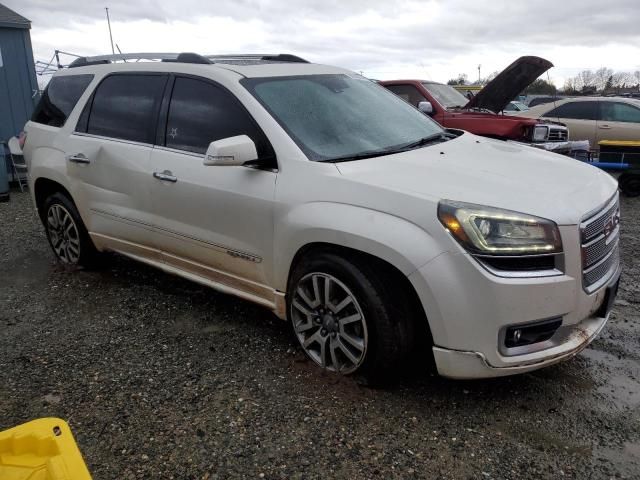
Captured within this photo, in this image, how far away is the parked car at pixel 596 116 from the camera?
35.3 feet

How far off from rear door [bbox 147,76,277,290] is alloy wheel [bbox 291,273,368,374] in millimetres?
312

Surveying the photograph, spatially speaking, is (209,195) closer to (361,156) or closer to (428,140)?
(361,156)

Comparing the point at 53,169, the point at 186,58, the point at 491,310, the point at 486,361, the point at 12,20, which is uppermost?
the point at 12,20

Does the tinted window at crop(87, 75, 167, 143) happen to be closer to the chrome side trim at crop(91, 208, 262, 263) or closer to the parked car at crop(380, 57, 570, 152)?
the chrome side trim at crop(91, 208, 262, 263)

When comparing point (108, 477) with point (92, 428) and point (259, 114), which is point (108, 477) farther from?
point (259, 114)

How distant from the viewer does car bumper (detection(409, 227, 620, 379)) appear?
8.21 feet

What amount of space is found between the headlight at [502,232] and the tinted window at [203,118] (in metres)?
1.27

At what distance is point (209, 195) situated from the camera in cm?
347

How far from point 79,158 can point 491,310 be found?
11.1ft

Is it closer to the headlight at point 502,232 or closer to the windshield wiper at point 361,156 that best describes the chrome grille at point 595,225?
the headlight at point 502,232

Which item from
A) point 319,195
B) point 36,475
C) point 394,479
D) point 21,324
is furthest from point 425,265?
point 21,324

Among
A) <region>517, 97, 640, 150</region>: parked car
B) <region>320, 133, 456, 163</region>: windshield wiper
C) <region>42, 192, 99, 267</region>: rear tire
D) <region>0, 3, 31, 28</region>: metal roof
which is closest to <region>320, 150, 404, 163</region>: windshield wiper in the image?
<region>320, 133, 456, 163</region>: windshield wiper

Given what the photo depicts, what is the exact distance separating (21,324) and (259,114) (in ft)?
7.57

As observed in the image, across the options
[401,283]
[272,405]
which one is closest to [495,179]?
[401,283]
